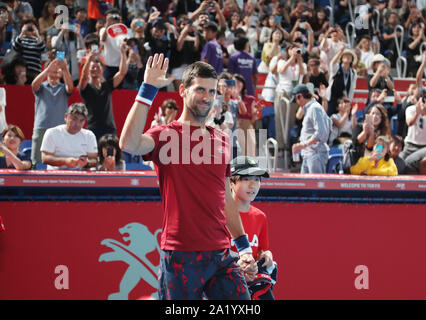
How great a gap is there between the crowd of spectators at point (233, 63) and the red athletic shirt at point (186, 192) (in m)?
3.89

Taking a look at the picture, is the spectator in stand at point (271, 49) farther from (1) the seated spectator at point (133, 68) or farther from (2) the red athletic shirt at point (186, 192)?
(2) the red athletic shirt at point (186, 192)

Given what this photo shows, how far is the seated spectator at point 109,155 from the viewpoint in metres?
8.21

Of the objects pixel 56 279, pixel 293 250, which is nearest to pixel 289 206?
pixel 293 250

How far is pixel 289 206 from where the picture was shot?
7.84m

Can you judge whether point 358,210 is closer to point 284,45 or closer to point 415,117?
point 415,117

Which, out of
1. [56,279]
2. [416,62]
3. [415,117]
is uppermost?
[416,62]

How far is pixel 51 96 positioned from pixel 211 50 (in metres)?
3.18

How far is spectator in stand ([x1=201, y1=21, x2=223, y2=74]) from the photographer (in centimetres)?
1183

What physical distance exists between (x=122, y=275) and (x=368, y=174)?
303cm

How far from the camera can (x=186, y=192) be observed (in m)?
4.19

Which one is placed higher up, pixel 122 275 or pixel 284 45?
pixel 284 45

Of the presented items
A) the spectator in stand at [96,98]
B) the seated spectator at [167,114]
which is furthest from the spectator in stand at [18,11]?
the seated spectator at [167,114]

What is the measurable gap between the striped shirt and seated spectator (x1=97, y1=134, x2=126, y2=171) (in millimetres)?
3315

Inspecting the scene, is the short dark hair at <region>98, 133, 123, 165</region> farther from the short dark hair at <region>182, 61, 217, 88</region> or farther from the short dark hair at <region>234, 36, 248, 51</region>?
the short dark hair at <region>234, 36, 248, 51</region>
